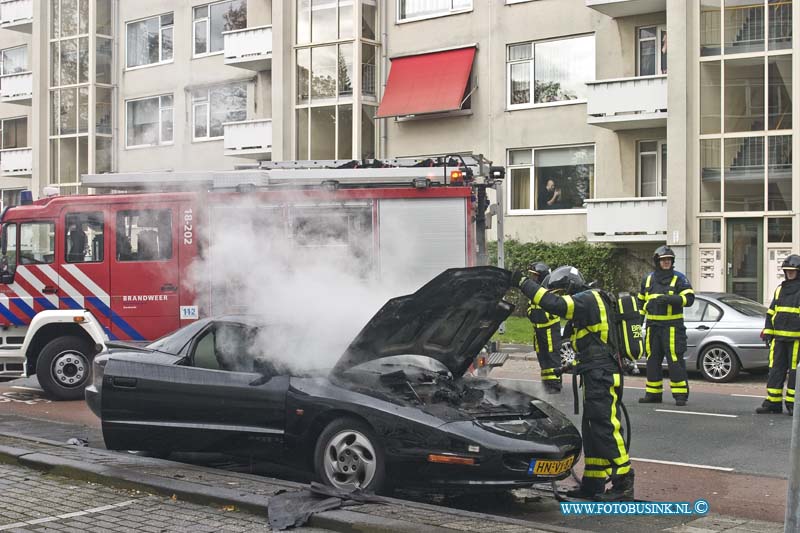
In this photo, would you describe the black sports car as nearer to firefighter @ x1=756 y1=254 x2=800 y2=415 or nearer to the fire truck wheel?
the fire truck wheel

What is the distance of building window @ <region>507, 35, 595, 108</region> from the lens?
25562mm

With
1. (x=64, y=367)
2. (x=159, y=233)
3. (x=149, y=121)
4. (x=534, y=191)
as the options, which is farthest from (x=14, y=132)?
(x=159, y=233)

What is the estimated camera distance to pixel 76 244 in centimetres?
1291

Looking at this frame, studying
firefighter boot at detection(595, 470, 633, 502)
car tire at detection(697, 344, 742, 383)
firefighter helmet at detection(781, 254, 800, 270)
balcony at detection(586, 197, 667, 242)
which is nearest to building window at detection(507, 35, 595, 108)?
balcony at detection(586, 197, 667, 242)

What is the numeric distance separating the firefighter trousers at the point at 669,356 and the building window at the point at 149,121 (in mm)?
25795

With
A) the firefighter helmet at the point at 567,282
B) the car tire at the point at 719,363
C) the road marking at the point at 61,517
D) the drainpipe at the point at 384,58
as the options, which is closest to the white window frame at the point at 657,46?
the drainpipe at the point at 384,58

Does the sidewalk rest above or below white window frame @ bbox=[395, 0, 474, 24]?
below

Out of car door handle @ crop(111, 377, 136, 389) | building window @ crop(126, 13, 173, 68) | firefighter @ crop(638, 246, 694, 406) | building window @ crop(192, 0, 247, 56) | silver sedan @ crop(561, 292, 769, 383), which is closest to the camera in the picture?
car door handle @ crop(111, 377, 136, 389)

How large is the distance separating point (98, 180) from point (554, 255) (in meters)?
14.4

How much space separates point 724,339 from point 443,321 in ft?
28.1

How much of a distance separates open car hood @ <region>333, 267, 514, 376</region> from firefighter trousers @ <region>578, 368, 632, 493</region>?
880 millimetres

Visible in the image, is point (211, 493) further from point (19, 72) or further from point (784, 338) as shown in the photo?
point (19, 72)

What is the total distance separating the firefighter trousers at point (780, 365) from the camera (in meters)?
11.3

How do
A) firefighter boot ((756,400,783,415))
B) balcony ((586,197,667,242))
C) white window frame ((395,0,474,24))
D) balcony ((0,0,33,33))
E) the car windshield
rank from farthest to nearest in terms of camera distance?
balcony ((0,0,33,33)) → white window frame ((395,0,474,24)) → balcony ((586,197,667,242)) → the car windshield → firefighter boot ((756,400,783,415))
